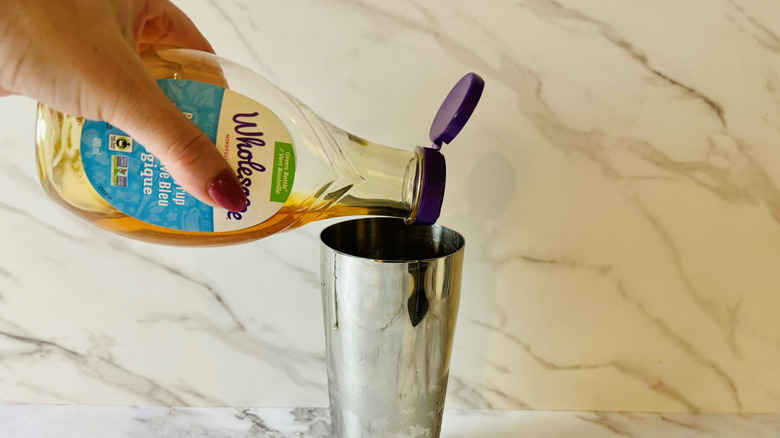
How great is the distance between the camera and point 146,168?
0.44m

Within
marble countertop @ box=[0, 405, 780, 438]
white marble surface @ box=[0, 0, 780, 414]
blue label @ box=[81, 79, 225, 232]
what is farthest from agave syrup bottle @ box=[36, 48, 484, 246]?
marble countertop @ box=[0, 405, 780, 438]

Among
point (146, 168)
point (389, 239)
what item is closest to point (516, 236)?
point (389, 239)

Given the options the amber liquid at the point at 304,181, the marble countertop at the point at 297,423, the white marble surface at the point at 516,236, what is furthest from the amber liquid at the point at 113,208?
the marble countertop at the point at 297,423

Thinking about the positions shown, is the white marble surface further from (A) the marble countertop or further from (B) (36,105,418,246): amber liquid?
(B) (36,105,418,246): amber liquid

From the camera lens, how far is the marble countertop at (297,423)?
0.66 m

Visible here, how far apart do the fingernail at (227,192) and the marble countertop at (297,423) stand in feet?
1.12

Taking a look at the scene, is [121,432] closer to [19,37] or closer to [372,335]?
[372,335]

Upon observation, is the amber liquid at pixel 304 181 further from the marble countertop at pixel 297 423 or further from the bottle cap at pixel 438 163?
the marble countertop at pixel 297 423

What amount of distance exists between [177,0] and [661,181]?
529mm

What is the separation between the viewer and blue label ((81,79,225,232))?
43cm

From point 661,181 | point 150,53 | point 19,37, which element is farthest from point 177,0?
point 661,181

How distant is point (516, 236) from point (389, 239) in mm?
143

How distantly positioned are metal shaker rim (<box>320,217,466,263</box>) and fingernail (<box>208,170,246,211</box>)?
174 mm

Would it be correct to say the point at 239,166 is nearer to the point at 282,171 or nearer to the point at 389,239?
the point at 282,171
